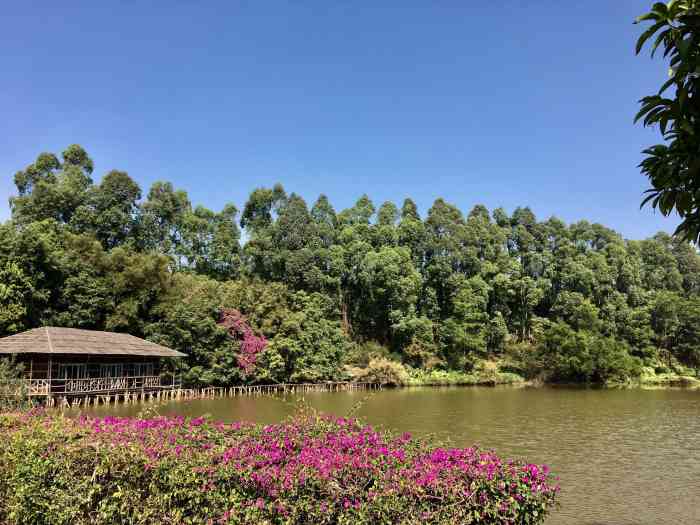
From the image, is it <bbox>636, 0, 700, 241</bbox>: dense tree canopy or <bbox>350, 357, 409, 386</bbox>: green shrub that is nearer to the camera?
<bbox>636, 0, 700, 241</bbox>: dense tree canopy

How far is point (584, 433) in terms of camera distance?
15047 millimetres

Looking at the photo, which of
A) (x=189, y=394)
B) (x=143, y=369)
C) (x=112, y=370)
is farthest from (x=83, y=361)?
(x=189, y=394)

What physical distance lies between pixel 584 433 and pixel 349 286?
2903 cm

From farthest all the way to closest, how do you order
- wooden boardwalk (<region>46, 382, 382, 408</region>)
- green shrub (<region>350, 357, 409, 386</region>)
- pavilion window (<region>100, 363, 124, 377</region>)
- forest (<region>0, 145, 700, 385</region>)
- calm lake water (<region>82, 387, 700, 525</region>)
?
green shrub (<region>350, 357, 409, 386</region>) → forest (<region>0, 145, 700, 385</region>) → pavilion window (<region>100, 363, 124, 377</region>) → wooden boardwalk (<region>46, 382, 382, 408</region>) → calm lake water (<region>82, 387, 700, 525</region>)

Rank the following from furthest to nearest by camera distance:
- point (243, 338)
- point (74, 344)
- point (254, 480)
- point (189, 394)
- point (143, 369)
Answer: point (243, 338)
point (143, 369)
point (189, 394)
point (74, 344)
point (254, 480)

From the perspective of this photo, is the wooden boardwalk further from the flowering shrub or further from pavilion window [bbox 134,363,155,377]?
Result: the flowering shrub

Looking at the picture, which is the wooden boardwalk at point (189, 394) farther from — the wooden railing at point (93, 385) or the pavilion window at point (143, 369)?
the pavilion window at point (143, 369)

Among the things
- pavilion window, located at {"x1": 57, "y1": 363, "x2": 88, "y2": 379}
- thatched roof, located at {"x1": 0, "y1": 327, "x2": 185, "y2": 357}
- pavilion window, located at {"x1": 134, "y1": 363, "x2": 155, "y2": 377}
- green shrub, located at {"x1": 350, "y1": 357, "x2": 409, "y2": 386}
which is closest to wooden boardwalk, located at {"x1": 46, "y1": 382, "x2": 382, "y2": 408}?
green shrub, located at {"x1": 350, "y1": 357, "x2": 409, "y2": 386}

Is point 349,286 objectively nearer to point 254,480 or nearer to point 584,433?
point 584,433

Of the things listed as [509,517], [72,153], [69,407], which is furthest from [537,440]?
[72,153]

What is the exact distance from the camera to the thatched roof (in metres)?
20.6

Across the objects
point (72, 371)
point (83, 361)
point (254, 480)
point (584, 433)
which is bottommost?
point (584, 433)

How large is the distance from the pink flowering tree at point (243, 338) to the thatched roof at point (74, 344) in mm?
3978

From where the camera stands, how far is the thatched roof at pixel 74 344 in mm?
20609
